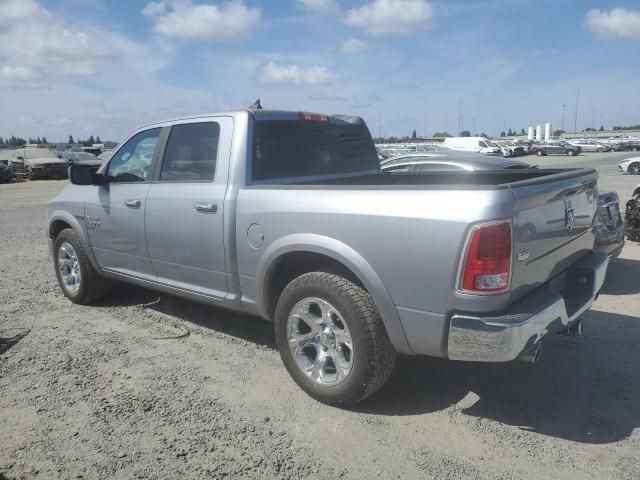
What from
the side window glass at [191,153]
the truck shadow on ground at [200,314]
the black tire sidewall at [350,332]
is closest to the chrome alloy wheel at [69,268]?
the truck shadow on ground at [200,314]

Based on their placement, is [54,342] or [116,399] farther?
[54,342]

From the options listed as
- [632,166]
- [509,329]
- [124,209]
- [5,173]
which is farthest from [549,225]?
[5,173]

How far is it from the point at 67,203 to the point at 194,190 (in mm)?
2173

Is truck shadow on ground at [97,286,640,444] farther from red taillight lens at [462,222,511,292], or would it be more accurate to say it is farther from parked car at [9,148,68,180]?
parked car at [9,148,68,180]

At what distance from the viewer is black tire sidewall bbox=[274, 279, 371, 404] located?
314 centimetres

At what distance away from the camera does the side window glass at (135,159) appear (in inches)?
184

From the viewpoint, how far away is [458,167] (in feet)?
28.9

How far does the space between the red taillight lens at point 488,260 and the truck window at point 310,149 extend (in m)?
1.80

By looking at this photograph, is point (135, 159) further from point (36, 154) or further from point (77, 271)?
point (36, 154)

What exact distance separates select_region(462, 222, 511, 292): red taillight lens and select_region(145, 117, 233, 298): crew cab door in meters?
1.85

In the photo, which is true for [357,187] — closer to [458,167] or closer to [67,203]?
[67,203]


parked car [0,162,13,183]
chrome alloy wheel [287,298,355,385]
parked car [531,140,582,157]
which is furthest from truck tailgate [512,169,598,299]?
parked car [531,140,582,157]

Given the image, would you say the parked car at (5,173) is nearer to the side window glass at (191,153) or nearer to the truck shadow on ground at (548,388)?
the side window glass at (191,153)

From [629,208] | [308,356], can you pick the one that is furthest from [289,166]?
[629,208]
